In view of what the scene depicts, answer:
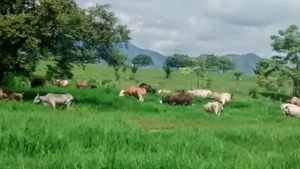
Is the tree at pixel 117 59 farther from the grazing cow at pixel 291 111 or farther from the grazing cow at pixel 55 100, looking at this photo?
the grazing cow at pixel 291 111

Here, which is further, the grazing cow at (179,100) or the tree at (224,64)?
the tree at (224,64)

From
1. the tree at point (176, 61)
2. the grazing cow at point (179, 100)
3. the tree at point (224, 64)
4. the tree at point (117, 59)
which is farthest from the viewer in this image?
the tree at point (176, 61)

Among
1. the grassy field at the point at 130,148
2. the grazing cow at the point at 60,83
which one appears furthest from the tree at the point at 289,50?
the grassy field at the point at 130,148

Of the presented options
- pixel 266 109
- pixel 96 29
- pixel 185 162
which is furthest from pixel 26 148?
pixel 266 109

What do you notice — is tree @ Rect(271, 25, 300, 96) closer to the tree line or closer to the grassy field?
the tree line

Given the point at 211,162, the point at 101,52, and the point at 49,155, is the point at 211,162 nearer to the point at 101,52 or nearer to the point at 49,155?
the point at 49,155

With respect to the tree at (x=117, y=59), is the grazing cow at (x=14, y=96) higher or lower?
lower

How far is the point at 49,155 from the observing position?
432 inches

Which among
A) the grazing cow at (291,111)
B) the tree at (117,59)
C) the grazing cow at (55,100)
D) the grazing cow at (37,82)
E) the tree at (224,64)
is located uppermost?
the tree at (224,64)

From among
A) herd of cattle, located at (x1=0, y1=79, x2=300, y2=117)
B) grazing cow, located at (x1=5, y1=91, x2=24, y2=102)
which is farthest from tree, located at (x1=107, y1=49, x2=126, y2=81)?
grazing cow, located at (x1=5, y1=91, x2=24, y2=102)

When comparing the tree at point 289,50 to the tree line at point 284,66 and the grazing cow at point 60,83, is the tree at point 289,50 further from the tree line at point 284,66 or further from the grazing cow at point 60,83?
the grazing cow at point 60,83

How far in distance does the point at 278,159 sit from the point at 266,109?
28.4 metres

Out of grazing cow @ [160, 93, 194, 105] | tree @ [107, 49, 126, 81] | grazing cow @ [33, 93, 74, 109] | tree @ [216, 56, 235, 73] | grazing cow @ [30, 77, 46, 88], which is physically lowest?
grazing cow @ [160, 93, 194, 105]

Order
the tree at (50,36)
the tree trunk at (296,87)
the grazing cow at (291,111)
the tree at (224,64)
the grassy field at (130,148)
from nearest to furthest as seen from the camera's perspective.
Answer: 1. the grassy field at (130,148)
2. the tree at (50,36)
3. the grazing cow at (291,111)
4. the tree trunk at (296,87)
5. the tree at (224,64)
